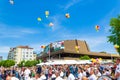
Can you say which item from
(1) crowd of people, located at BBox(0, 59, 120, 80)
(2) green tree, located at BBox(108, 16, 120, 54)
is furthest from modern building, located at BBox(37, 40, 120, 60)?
(1) crowd of people, located at BBox(0, 59, 120, 80)

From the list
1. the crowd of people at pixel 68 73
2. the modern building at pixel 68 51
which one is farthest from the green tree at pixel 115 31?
the modern building at pixel 68 51

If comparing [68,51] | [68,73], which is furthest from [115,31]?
[68,51]

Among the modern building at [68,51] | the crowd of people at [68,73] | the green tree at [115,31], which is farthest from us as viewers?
the modern building at [68,51]

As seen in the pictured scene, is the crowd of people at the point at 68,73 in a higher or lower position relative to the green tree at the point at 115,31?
lower

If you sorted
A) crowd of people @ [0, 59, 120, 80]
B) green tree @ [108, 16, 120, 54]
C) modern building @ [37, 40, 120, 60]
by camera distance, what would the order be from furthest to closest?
1. modern building @ [37, 40, 120, 60]
2. green tree @ [108, 16, 120, 54]
3. crowd of people @ [0, 59, 120, 80]

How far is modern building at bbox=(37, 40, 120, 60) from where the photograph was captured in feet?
362

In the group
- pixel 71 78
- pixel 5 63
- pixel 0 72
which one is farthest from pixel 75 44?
pixel 71 78

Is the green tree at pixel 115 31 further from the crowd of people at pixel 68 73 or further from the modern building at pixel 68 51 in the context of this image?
the modern building at pixel 68 51

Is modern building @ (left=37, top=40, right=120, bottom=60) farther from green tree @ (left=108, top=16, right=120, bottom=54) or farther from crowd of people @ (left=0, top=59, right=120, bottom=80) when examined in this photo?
crowd of people @ (left=0, top=59, right=120, bottom=80)

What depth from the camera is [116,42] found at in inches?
1825

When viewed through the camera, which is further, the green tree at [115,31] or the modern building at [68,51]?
the modern building at [68,51]

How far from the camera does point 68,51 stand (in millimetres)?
111438

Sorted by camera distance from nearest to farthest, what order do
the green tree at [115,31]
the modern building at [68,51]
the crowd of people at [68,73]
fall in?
1. the crowd of people at [68,73]
2. the green tree at [115,31]
3. the modern building at [68,51]

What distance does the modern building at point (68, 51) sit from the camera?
362 feet
